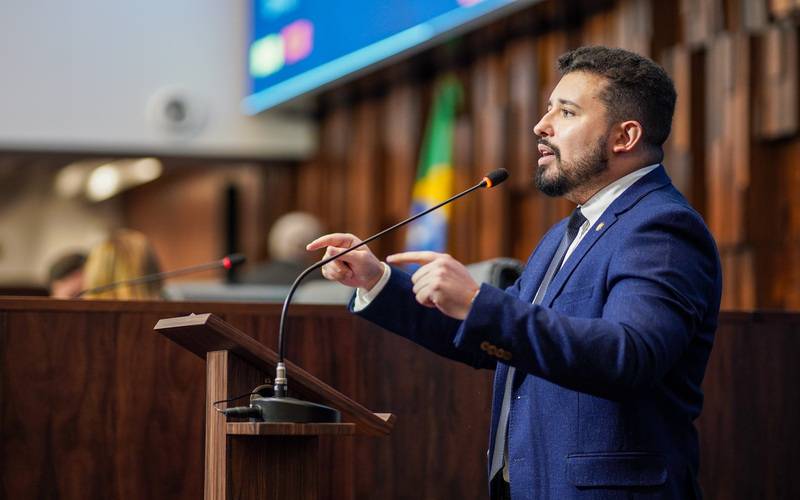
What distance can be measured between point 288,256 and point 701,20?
2.07 metres

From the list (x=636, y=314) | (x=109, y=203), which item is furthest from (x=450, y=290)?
(x=109, y=203)

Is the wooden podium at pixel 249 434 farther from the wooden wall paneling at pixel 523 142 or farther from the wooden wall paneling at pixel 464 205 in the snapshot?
the wooden wall paneling at pixel 464 205

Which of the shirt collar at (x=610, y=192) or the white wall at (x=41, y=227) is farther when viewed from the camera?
the white wall at (x=41, y=227)

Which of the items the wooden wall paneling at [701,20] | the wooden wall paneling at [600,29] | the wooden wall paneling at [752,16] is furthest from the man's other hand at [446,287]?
the wooden wall paneling at [600,29]

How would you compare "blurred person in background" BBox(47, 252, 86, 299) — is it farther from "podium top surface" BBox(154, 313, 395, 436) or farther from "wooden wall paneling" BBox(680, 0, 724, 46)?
"podium top surface" BBox(154, 313, 395, 436)

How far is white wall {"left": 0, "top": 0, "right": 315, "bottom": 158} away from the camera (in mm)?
7438

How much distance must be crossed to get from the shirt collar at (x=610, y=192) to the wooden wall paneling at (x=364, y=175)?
4949 millimetres

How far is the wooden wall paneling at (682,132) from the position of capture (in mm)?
4660

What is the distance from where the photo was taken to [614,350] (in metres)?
1.90

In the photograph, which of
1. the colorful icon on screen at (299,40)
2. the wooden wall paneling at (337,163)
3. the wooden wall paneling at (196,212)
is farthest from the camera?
the wooden wall paneling at (196,212)

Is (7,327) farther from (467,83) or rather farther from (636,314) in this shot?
(467,83)

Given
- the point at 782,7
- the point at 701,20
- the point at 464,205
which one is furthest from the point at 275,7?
the point at 782,7

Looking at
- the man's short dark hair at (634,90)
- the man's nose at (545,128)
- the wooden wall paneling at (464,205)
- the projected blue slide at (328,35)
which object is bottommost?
the man's nose at (545,128)

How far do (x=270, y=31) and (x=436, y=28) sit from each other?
1913 mm
